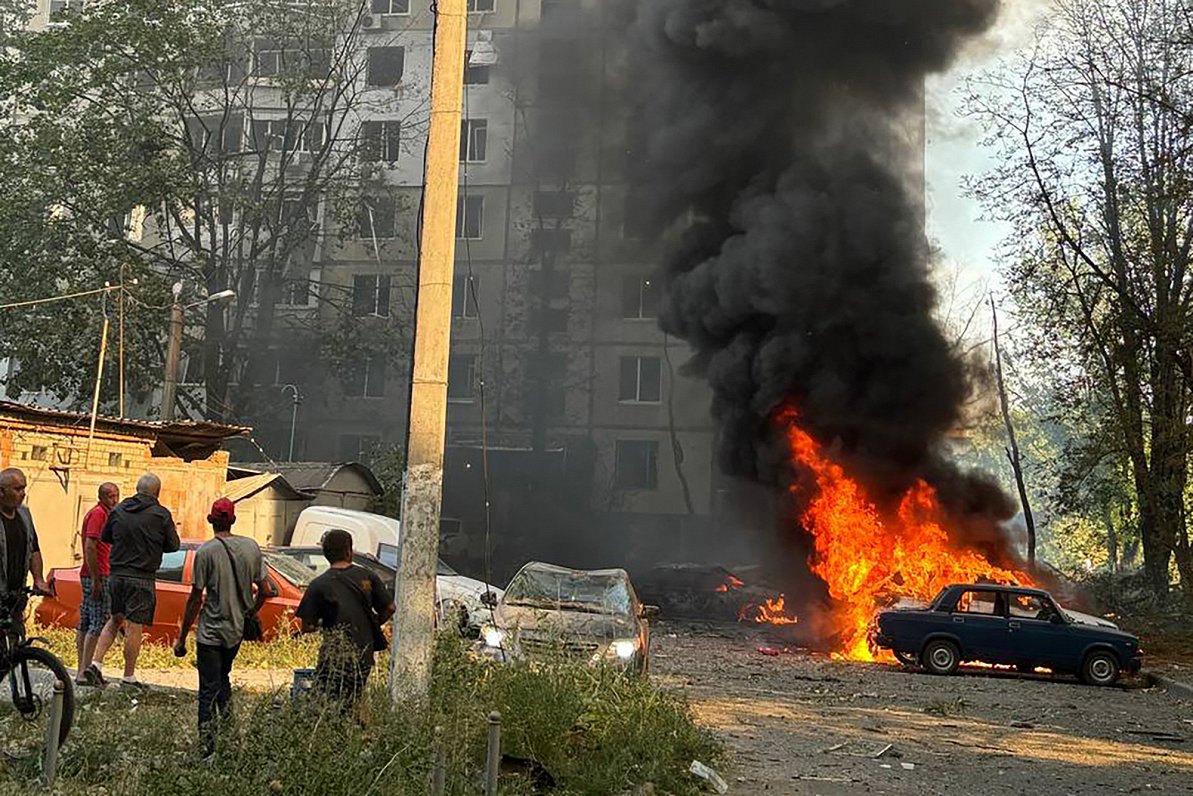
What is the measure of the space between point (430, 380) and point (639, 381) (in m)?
34.4

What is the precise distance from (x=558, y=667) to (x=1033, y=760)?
4871mm

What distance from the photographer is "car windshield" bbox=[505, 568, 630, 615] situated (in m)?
12.0

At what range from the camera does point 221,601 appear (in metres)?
7.20

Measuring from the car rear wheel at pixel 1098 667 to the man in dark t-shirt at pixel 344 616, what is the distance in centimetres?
1369

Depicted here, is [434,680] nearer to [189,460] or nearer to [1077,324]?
[189,460]

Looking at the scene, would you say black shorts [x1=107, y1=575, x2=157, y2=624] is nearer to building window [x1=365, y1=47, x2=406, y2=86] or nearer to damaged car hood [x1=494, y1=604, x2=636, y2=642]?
damaged car hood [x1=494, y1=604, x2=636, y2=642]

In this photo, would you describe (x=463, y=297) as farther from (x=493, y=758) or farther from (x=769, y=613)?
(x=493, y=758)

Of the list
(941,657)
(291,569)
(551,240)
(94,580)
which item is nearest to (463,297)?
(551,240)

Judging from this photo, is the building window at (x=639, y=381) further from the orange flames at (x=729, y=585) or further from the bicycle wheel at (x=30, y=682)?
the bicycle wheel at (x=30, y=682)

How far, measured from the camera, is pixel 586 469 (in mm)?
40031

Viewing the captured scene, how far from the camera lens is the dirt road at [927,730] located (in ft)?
29.5

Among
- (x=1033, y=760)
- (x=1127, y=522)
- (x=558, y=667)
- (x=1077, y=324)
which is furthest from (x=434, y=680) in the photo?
(x=1127, y=522)

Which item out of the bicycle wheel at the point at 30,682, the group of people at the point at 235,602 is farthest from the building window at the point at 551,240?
the bicycle wheel at the point at 30,682

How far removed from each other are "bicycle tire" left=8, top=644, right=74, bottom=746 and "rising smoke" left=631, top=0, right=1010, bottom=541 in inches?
749
